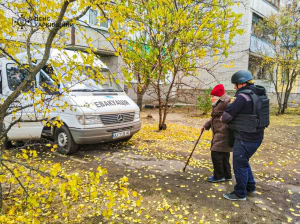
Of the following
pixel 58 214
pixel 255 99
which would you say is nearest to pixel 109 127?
pixel 58 214

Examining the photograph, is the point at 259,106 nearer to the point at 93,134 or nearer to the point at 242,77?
the point at 242,77

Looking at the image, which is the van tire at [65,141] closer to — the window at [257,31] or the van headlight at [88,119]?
the van headlight at [88,119]

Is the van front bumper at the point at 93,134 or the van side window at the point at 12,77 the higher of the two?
the van side window at the point at 12,77

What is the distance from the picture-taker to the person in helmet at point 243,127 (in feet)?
10.8

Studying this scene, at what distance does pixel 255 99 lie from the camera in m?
3.25

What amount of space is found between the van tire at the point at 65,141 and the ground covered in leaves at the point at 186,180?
17cm

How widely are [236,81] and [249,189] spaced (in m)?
1.76

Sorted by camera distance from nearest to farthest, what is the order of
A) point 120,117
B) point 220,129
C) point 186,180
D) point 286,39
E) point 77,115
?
point 220,129 < point 186,180 < point 77,115 < point 120,117 < point 286,39

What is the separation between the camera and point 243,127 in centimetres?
332

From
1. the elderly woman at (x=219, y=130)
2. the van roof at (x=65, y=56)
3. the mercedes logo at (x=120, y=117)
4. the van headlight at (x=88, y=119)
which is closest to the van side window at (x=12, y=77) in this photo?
the van roof at (x=65, y=56)

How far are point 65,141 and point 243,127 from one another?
3.95 m

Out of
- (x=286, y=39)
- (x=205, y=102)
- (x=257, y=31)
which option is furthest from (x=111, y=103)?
(x=257, y=31)

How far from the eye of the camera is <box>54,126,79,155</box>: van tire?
533cm

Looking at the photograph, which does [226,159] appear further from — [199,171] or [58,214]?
[58,214]
